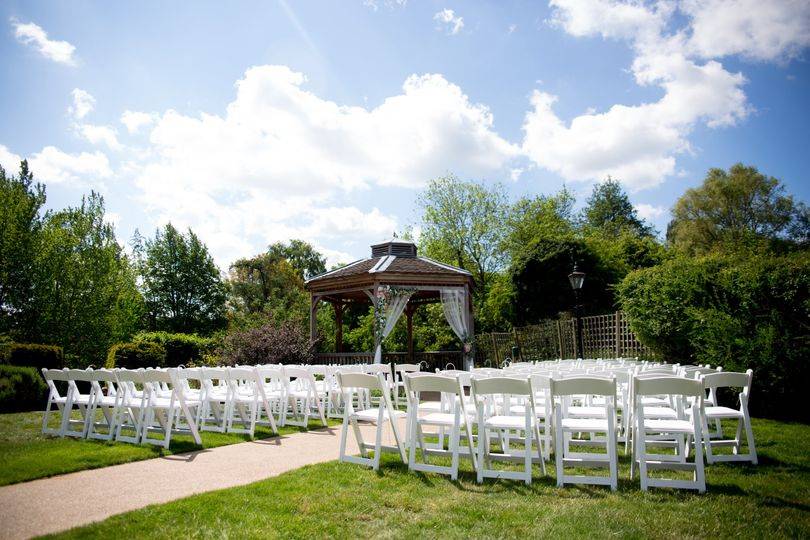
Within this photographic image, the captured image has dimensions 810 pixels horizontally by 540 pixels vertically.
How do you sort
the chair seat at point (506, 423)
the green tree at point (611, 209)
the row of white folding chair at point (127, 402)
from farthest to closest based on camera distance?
the green tree at point (611, 209)
the row of white folding chair at point (127, 402)
the chair seat at point (506, 423)

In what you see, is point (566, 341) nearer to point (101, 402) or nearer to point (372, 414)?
point (372, 414)

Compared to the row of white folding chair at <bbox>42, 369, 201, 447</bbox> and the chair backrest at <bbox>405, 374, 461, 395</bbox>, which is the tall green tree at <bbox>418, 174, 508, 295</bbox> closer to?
the row of white folding chair at <bbox>42, 369, 201, 447</bbox>

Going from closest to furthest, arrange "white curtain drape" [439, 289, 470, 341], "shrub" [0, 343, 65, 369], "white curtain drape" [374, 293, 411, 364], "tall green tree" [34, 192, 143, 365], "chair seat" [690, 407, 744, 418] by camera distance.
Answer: "chair seat" [690, 407, 744, 418] < "shrub" [0, 343, 65, 369] < "white curtain drape" [374, 293, 411, 364] < "white curtain drape" [439, 289, 470, 341] < "tall green tree" [34, 192, 143, 365]

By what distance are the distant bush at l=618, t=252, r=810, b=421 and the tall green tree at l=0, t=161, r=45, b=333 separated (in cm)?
1974

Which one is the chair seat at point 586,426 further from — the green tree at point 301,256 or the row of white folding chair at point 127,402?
the green tree at point 301,256

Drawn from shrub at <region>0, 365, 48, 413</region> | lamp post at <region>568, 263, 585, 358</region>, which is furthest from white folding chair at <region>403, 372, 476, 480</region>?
shrub at <region>0, 365, 48, 413</region>

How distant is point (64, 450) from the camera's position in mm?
5836

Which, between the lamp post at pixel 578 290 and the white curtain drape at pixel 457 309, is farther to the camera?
the white curtain drape at pixel 457 309

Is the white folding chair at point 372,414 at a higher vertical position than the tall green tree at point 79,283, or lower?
lower

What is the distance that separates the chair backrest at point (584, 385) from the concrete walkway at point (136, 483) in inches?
101

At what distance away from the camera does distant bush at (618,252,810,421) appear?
7.45 metres

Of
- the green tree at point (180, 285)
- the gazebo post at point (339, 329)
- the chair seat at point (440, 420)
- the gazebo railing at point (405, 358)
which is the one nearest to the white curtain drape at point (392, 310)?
the gazebo railing at point (405, 358)

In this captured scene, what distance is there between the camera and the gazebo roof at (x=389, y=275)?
49.5ft

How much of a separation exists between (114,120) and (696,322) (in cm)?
1090
